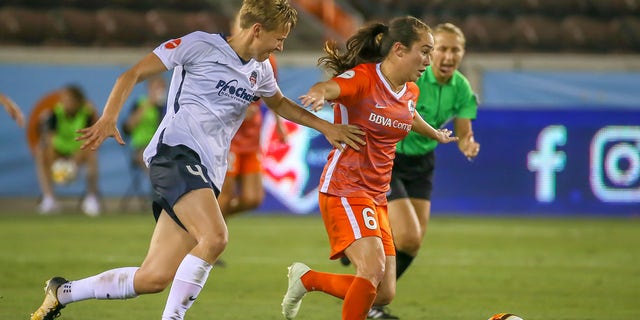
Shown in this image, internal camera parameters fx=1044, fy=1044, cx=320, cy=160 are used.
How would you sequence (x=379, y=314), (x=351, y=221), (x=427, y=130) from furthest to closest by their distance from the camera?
(x=379, y=314), (x=427, y=130), (x=351, y=221)

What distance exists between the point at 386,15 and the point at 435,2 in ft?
3.46

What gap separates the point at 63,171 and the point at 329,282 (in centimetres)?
1025

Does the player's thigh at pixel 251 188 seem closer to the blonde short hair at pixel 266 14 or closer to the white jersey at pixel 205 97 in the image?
the white jersey at pixel 205 97

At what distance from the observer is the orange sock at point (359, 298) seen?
5902mm

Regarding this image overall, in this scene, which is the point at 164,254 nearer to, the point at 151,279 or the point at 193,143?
the point at 151,279

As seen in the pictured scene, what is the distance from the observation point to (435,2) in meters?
20.7

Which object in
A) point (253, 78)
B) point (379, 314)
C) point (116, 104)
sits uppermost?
point (253, 78)

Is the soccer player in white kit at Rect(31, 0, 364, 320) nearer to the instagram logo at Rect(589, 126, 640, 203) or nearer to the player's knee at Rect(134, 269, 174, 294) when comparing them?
the player's knee at Rect(134, 269, 174, 294)

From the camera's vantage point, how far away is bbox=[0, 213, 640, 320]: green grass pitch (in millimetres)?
7742

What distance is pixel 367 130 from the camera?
622cm

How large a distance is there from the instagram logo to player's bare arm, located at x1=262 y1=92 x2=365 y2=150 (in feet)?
33.3

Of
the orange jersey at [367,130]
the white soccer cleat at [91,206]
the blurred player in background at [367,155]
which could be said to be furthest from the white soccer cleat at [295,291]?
the white soccer cleat at [91,206]

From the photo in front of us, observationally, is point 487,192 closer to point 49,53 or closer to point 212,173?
point 49,53

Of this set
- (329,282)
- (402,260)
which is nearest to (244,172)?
(402,260)
